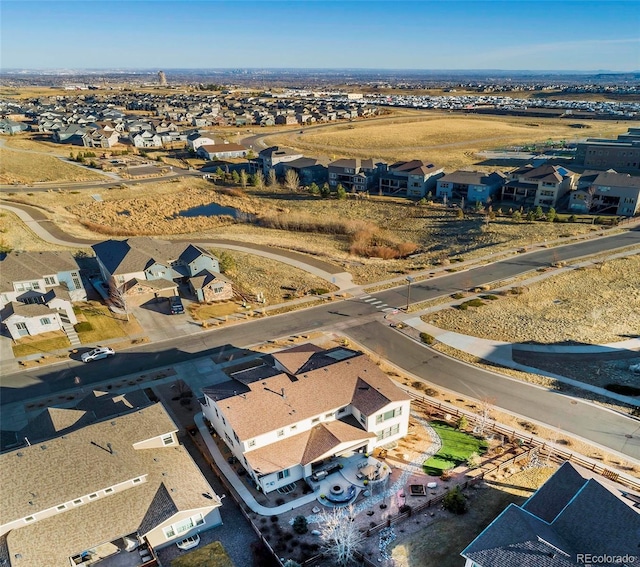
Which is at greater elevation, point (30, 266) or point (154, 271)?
point (30, 266)

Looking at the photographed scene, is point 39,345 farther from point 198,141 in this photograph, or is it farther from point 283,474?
point 198,141

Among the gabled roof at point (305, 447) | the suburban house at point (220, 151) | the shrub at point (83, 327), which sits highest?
the suburban house at point (220, 151)

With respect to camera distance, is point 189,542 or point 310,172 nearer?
point 189,542

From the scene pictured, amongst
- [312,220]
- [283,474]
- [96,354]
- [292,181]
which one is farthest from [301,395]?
[292,181]

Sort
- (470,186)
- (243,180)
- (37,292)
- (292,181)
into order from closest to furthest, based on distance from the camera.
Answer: (37,292), (470,186), (292,181), (243,180)

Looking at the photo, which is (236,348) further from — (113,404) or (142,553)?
(142,553)

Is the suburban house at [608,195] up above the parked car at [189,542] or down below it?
above

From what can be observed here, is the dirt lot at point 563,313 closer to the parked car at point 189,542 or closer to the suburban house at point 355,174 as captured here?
the parked car at point 189,542

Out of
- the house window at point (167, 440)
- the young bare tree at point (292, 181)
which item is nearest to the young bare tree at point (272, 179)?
the young bare tree at point (292, 181)
